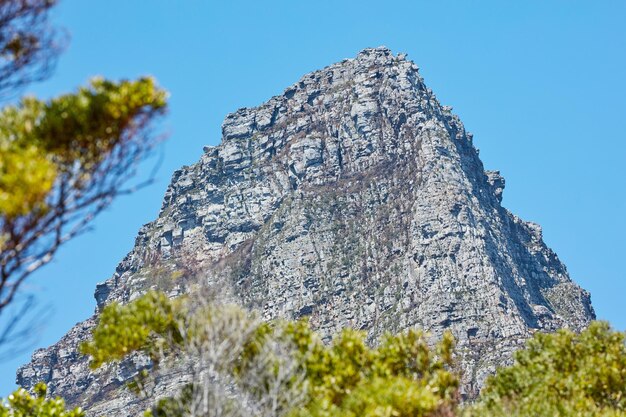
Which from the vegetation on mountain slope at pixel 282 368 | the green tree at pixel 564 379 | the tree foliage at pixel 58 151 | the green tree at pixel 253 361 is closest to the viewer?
the tree foliage at pixel 58 151

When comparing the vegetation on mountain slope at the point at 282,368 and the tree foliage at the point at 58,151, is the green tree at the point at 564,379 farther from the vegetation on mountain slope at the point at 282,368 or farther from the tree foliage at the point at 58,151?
the tree foliage at the point at 58,151

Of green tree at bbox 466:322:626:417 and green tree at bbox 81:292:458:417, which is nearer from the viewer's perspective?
green tree at bbox 81:292:458:417

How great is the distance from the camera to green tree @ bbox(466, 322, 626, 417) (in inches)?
1513

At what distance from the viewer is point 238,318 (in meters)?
33.5

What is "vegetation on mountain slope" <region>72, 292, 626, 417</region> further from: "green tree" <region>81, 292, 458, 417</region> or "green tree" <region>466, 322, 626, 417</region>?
"green tree" <region>466, 322, 626, 417</region>

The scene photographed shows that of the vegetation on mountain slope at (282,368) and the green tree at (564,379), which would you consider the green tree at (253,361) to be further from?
the green tree at (564,379)

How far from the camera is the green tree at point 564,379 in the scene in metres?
38.4

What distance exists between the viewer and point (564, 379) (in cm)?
4194

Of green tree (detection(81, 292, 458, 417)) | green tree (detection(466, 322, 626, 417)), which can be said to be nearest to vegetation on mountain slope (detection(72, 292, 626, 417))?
green tree (detection(81, 292, 458, 417))

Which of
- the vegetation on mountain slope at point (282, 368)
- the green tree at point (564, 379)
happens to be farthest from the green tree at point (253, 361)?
the green tree at point (564, 379)

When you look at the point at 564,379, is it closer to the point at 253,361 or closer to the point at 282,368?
the point at 282,368

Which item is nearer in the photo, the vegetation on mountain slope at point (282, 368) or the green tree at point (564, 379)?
the vegetation on mountain slope at point (282, 368)

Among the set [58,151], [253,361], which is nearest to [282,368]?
[253,361]

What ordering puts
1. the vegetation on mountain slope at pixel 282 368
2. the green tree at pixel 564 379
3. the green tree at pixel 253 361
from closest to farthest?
1. the vegetation on mountain slope at pixel 282 368
2. the green tree at pixel 253 361
3. the green tree at pixel 564 379
